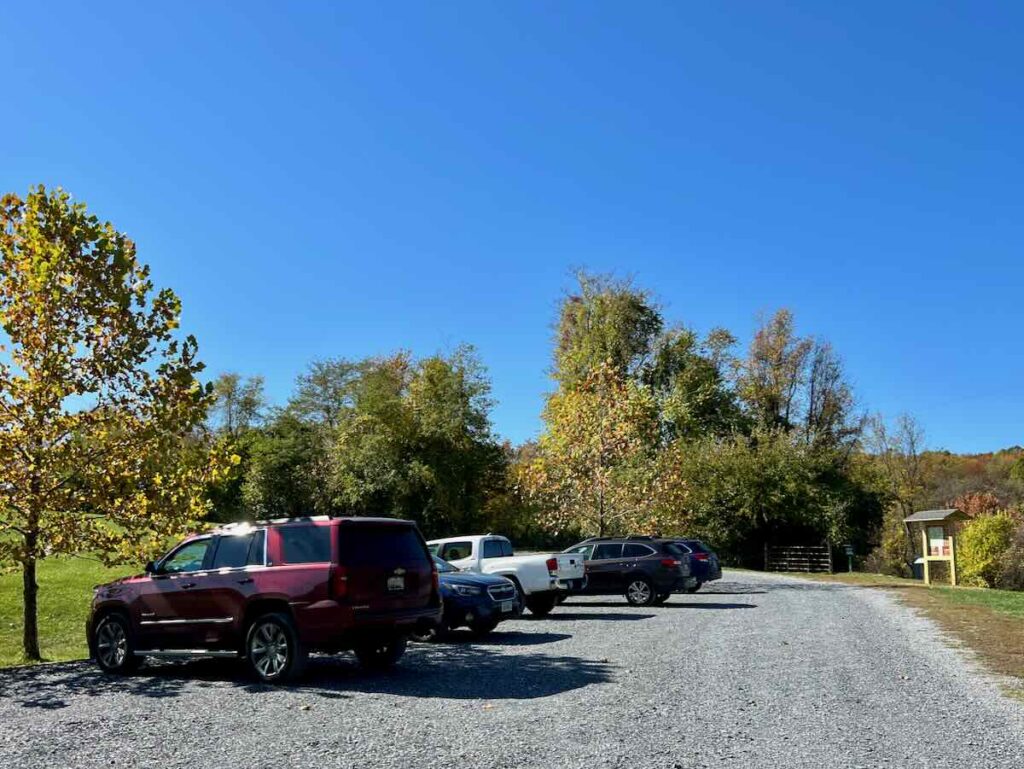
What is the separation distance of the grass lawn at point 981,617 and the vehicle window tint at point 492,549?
846 centimetres

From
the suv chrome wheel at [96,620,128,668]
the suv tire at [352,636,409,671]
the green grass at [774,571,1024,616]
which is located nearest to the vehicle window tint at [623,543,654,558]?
the green grass at [774,571,1024,616]

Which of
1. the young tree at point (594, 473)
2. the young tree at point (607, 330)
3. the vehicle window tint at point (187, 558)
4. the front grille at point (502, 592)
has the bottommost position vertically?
the front grille at point (502, 592)

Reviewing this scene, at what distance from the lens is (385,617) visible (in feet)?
32.2

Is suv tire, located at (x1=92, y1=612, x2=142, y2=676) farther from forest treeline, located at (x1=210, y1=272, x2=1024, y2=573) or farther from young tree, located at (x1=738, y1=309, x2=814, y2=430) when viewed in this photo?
young tree, located at (x1=738, y1=309, x2=814, y2=430)

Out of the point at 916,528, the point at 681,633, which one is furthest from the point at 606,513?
the point at 916,528

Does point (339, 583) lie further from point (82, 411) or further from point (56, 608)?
point (56, 608)

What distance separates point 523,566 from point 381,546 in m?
7.53

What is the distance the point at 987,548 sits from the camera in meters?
31.1

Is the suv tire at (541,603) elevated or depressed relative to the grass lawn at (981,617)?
elevated

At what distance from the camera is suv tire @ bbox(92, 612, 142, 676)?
35.5ft

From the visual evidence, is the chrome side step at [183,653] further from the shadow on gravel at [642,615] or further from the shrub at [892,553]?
the shrub at [892,553]

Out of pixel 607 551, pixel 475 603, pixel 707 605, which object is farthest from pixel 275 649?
pixel 707 605

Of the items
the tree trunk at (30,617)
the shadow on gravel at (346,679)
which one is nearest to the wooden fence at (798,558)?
the shadow on gravel at (346,679)

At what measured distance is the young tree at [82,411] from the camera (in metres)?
12.0
